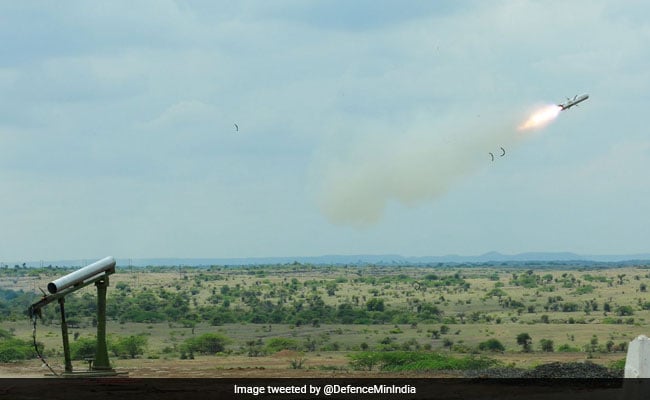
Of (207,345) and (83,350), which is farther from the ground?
(207,345)

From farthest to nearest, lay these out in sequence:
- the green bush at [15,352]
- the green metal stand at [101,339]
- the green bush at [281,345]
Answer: the green bush at [281,345] → the green bush at [15,352] → the green metal stand at [101,339]

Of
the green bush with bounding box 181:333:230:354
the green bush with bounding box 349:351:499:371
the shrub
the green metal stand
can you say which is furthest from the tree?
the green metal stand

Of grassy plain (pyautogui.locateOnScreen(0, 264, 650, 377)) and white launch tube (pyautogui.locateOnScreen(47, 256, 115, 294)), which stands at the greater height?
white launch tube (pyautogui.locateOnScreen(47, 256, 115, 294))

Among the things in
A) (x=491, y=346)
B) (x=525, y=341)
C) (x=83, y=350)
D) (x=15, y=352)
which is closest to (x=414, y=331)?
(x=525, y=341)

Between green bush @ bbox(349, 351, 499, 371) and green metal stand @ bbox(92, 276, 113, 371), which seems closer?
green metal stand @ bbox(92, 276, 113, 371)

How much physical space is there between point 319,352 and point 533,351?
11949 mm

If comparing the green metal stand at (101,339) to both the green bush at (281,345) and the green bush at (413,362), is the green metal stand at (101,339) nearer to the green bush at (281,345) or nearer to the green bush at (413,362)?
the green bush at (413,362)

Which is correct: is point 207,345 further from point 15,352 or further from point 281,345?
point 15,352

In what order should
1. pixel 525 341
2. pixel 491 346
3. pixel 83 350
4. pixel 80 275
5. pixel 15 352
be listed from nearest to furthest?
pixel 80 275 → pixel 15 352 → pixel 83 350 → pixel 491 346 → pixel 525 341

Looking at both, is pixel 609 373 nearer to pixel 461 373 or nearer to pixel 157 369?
pixel 461 373

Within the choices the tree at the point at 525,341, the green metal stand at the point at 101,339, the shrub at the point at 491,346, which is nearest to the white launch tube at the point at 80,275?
the green metal stand at the point at 101,339

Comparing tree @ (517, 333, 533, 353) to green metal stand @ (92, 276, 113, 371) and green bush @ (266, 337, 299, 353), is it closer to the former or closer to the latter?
green bush @ (266, 337, 299, 353)

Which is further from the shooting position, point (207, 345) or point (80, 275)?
point (207, 345)

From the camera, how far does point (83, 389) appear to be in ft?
121
